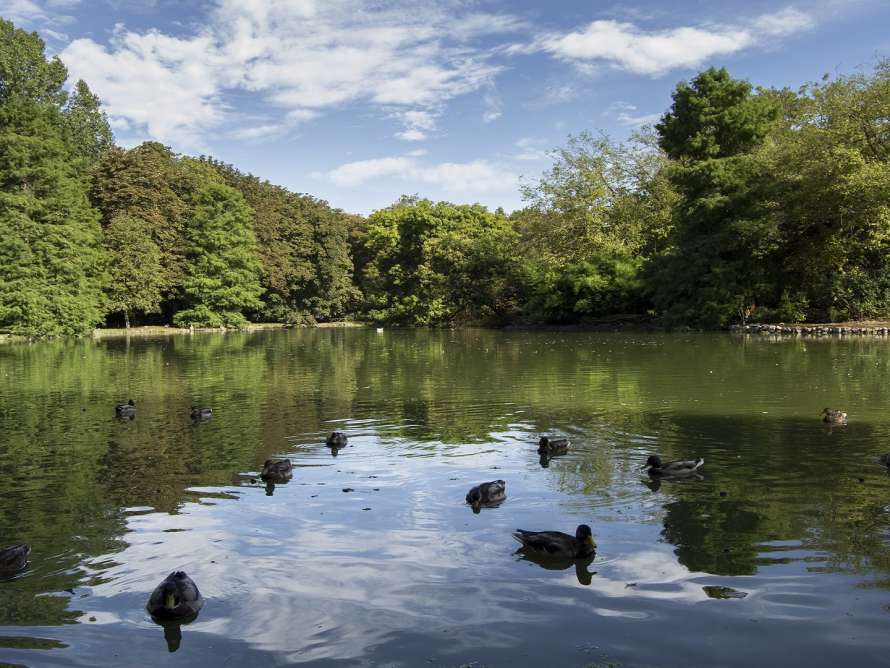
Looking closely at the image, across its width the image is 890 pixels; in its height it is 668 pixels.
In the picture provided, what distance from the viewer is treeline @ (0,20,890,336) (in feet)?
143

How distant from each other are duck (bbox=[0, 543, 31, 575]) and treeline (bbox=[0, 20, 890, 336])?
42.0m

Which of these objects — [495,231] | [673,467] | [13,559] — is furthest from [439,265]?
[13,559]

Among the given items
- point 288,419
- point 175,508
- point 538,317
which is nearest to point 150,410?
point 288,419

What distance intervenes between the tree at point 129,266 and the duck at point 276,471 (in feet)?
186

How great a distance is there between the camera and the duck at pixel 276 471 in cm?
1046

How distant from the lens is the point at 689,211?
46.7 metres

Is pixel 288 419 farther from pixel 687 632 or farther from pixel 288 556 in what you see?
pixel 687 632

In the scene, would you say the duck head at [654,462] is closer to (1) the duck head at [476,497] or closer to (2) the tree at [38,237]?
(1) the duck head at [476,497]

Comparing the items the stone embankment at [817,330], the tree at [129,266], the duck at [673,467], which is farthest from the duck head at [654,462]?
the tree at [129,266]

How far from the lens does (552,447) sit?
1189 cm

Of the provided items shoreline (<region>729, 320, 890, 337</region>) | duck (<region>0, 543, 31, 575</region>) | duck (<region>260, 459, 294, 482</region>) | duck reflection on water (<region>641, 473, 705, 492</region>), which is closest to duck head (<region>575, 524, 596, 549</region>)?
duck reflection on water (<region>641, 473, 705, 492</region>)

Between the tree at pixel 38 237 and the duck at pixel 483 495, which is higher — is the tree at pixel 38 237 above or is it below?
above

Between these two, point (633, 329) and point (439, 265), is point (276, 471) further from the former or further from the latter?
point (439, 265)

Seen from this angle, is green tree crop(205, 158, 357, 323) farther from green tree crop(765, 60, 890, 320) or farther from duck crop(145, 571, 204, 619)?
duck crop(145, 571, 204, 619)
